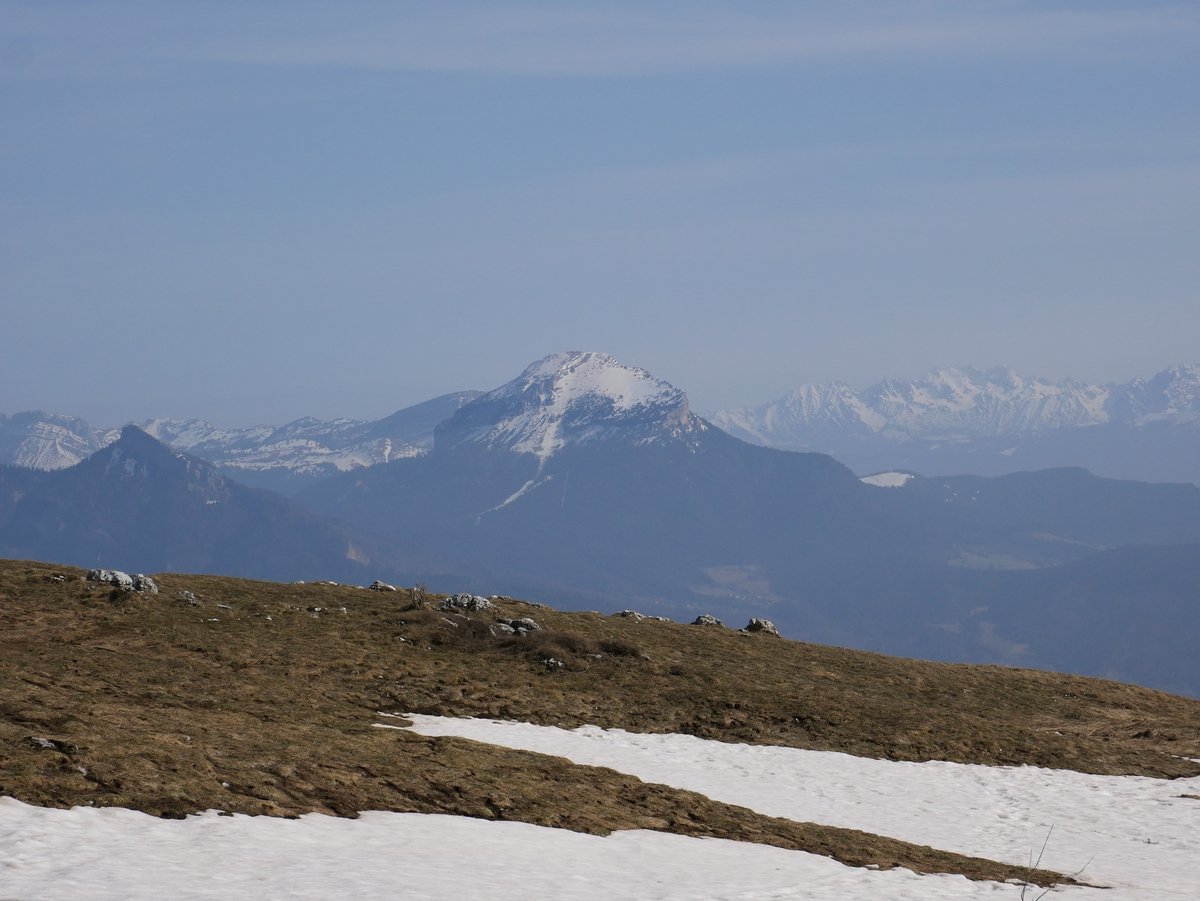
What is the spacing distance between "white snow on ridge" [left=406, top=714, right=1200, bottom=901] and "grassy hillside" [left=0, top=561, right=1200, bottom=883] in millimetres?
1444

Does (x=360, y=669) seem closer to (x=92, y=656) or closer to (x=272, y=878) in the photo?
(x=92, y=656)

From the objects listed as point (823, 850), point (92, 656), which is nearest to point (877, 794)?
point (823, 850)

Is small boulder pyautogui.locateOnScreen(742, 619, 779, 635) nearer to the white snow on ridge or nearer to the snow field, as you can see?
the white snow on ridge

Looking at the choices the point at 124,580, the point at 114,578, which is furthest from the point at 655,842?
the point at 114,578

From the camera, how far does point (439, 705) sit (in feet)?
122

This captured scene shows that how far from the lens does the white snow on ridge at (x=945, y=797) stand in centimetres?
3003

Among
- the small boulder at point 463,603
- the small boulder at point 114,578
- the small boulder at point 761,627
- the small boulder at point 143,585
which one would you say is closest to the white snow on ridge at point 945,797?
the small boulder at point 463,603

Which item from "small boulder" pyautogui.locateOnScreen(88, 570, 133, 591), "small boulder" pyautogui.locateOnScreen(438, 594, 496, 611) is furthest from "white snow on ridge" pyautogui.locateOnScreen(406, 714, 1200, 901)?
"small boulder" pyautogui.locateOnScreen(88, 570, 133, 591)

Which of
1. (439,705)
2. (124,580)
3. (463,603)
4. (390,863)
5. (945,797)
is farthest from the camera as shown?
(463,603)

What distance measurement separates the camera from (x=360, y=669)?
1555 inches

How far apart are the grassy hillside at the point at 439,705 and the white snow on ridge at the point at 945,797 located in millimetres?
1444

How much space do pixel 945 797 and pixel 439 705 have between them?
14707mm

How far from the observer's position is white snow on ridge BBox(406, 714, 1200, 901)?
98.5 feet

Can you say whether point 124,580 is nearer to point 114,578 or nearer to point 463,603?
point 114,578
